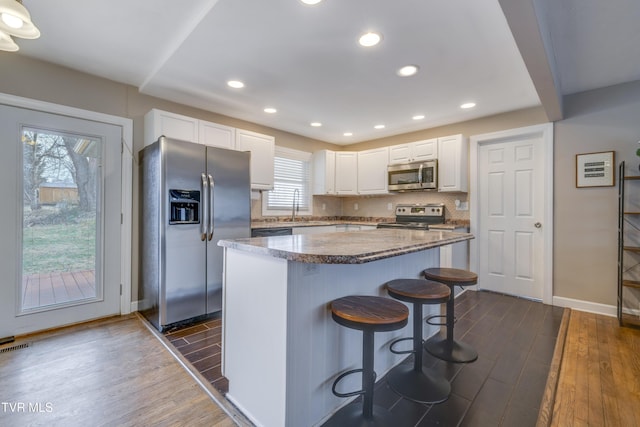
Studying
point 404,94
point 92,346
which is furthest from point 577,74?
point 92,346

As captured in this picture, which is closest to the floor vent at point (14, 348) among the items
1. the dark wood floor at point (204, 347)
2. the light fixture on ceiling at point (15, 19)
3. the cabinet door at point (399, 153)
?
the dark wood floor at point (204, 347)

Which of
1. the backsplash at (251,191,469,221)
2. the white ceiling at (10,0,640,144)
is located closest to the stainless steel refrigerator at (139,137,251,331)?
the white ceiling at (10,0,640,144)

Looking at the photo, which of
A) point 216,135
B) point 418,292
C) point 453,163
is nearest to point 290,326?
point 418,292

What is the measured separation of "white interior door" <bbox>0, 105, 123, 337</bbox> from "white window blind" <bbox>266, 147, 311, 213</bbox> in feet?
7.03

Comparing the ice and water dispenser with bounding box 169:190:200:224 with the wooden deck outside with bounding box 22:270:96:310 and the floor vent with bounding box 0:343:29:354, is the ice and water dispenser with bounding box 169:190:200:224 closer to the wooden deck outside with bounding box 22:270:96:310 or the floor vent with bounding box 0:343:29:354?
the wooden deck outside with bounding box 22:270:96:310

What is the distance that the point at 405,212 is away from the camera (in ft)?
15.5

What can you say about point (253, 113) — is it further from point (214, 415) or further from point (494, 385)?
point (494, 385)

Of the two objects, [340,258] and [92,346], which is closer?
[340,258]

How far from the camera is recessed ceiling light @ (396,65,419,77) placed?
256 cm

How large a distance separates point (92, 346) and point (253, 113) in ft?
10.0

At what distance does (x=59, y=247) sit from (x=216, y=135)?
1.94 meters

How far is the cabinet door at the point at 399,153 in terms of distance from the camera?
14.7ft

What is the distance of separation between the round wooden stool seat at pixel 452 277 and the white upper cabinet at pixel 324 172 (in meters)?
3.06

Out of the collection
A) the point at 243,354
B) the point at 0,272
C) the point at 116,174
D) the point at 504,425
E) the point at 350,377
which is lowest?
the point at 504,425
